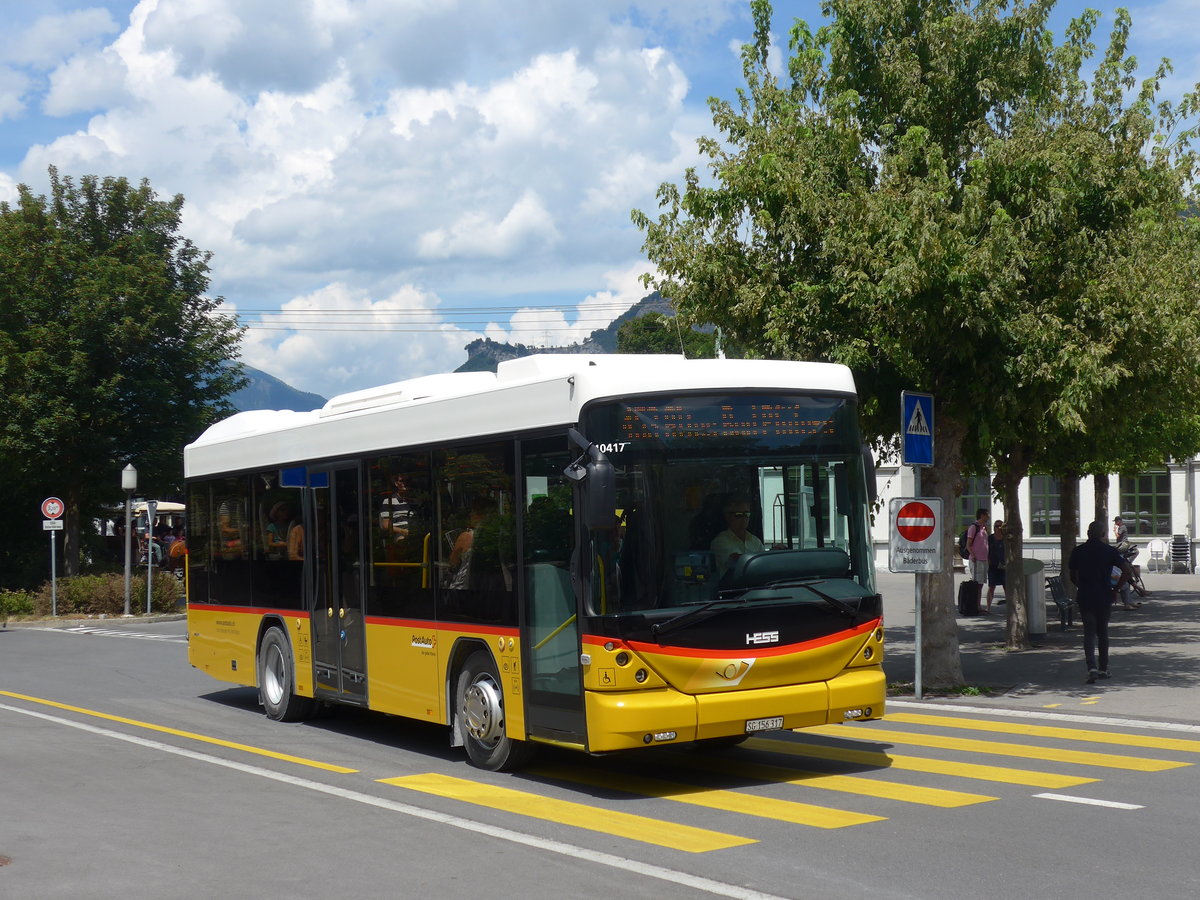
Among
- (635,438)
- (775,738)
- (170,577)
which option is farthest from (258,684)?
(170,577)

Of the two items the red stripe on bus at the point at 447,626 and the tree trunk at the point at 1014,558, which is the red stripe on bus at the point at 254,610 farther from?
the tree trunk at the point at 1014,558

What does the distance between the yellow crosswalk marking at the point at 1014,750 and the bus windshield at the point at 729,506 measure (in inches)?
79.1

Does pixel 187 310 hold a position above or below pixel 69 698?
above

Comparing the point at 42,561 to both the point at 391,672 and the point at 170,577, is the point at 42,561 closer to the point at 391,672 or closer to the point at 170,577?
the point at 170,577

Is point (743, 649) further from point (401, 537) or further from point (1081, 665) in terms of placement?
point (1081, 665)

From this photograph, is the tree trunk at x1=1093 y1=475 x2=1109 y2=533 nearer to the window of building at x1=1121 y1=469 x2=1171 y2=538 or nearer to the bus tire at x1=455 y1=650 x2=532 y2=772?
the window of building at x1=1121 y1=469 x2=1171 y2=538

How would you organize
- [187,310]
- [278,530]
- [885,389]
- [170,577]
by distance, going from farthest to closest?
[187,310] → [170,577] → [885,389] → [278,530]

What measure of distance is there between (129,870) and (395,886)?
1509 millimetres

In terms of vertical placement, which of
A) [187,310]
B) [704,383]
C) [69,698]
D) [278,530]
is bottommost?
[69,698]

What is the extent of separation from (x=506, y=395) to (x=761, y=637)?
2544 mm

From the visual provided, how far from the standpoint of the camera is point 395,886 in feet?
23.0

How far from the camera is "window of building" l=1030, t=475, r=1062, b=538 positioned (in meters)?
44.3

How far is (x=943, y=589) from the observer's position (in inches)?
608

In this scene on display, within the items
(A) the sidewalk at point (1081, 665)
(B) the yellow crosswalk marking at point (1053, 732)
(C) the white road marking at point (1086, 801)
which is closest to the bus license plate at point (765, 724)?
(C) the white road marking at point (1086, 801)
